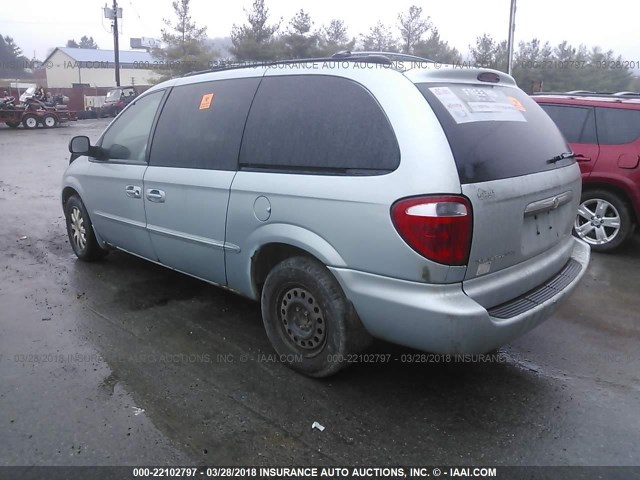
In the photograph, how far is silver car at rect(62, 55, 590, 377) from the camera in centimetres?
→ 258

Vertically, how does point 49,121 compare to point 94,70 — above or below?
below

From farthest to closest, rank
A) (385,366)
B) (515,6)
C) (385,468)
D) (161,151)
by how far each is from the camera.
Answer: (515,6) → (161,151) → (385,366) → (385,468)

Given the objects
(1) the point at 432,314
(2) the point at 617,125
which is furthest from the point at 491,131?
(2) the point at 617,125

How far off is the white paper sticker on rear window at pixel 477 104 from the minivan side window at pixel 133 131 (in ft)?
8.43

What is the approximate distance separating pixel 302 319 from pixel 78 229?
11.0ft

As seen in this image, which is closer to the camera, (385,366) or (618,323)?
(385,366)

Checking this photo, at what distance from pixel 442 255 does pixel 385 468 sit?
105 centimetres

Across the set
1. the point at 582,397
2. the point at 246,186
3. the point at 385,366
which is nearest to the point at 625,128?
the point at 582,397

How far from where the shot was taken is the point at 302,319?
3.22 meters

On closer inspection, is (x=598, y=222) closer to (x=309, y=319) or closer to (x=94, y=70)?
(x=309, y=319)

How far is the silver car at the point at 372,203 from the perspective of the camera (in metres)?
2.58

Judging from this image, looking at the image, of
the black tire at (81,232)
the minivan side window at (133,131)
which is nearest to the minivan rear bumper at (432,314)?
the minivan side window at (133,131)

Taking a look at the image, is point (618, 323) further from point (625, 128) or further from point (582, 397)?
point (625, 128)

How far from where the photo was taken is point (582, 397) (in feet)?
10.2
